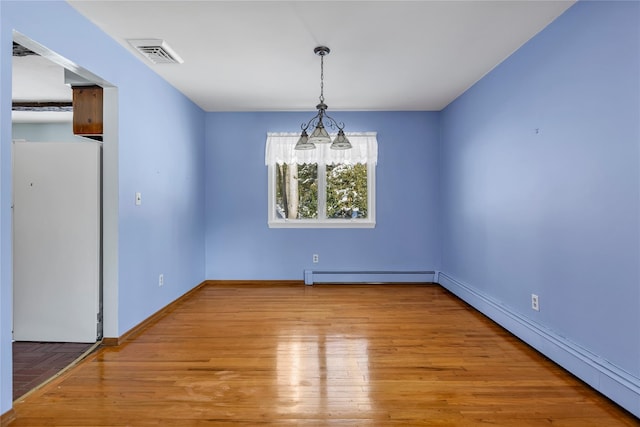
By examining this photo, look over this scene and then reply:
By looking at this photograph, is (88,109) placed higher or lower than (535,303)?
higher

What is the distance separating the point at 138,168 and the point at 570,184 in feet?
11.7

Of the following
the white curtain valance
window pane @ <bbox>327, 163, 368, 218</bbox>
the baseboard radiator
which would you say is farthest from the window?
the baseboard radiator

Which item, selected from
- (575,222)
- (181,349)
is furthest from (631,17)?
(181,349)

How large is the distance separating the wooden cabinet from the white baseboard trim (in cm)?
400

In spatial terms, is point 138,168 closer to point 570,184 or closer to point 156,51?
point 156,51

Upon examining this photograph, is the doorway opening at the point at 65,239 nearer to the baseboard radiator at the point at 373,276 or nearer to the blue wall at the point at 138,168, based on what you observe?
the blue wall at the point at 138,168

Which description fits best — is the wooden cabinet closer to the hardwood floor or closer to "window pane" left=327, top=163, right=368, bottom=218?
the hardwood floor

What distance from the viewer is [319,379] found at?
2.24 metres

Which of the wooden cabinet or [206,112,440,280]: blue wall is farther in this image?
[206,112,440,280]: blue wall

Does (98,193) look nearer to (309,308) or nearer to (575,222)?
(309,308)

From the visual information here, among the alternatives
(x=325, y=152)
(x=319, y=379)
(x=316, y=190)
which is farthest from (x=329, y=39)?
(x=319, y=379)

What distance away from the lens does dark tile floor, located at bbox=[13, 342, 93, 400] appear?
221 centimetres

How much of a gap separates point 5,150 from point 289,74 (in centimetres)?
245

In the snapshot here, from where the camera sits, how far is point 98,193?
9.07ft
